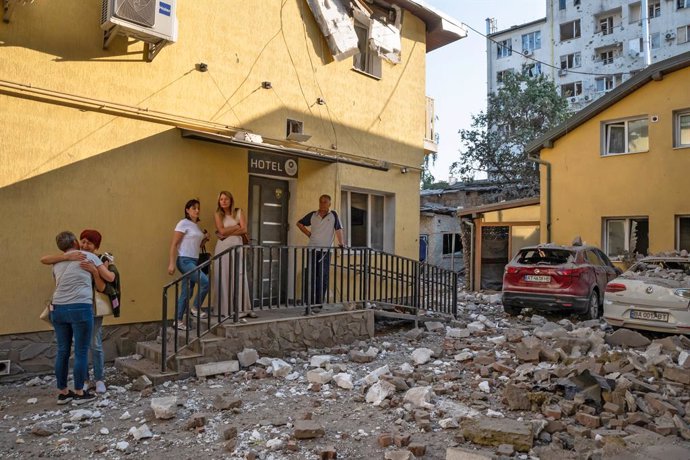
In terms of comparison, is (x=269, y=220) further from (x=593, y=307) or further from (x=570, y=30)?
(x=570, y=30)

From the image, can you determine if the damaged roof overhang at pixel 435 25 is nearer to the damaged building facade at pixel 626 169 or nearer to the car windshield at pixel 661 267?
the damaged building facade at pixel 626 169

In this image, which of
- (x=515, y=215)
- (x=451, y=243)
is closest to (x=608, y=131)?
(x=515, y=215)

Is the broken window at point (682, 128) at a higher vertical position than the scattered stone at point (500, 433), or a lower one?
higher

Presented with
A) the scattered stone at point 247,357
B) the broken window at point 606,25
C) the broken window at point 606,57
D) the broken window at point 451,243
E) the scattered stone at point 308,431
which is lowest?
the scattered stone at point 308,431

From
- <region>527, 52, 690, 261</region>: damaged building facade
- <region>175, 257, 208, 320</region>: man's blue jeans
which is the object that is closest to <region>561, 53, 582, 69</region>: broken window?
<region>527, 52, 690, 261</region>: damaged building facade

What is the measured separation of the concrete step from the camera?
214 inches

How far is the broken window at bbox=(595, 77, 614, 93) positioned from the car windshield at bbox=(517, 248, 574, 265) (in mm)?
30739

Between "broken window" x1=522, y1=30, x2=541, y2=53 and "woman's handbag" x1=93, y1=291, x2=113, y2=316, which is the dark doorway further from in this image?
"broken window" x1=522, y1=30, x2=541, y2=53

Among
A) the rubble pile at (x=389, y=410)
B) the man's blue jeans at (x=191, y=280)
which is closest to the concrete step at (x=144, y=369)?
the rubble pile at (x=389, y=410)

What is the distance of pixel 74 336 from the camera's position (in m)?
5.11

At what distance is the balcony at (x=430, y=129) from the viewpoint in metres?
11.5

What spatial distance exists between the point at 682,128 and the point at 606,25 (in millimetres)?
28351

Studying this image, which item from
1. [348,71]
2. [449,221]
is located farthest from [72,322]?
[449,221]

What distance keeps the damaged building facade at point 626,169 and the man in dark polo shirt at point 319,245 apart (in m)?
8.81
